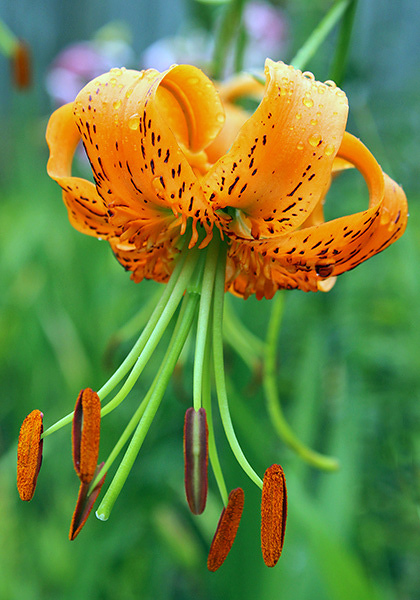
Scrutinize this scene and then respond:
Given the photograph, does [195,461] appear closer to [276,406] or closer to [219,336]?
[219,336]

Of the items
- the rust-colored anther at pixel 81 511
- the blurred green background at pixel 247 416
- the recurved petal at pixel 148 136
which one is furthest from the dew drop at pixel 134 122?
the blurred green background at pixel 247 416

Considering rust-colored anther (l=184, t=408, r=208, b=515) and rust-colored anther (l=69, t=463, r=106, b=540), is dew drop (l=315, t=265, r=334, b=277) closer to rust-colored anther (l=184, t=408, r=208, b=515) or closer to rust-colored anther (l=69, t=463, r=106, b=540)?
rust-colored anther (l=184, t=408, r=208, b=515)

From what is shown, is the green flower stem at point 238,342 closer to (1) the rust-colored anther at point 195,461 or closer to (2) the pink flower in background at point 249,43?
(1) the rust-colored anther at point 195,461

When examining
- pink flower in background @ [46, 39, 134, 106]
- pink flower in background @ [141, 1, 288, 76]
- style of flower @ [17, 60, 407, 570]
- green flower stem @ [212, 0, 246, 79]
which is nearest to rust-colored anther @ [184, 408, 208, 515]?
style of flower @ [17, 60, 407, 570]

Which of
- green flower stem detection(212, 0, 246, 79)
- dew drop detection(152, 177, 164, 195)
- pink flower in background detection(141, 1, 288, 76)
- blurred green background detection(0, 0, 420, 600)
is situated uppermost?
pink flower in background detection(141, 1, 288, 76)

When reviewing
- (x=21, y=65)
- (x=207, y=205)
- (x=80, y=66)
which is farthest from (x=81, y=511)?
(x=80, y=66)

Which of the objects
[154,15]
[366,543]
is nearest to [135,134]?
[366,543]
